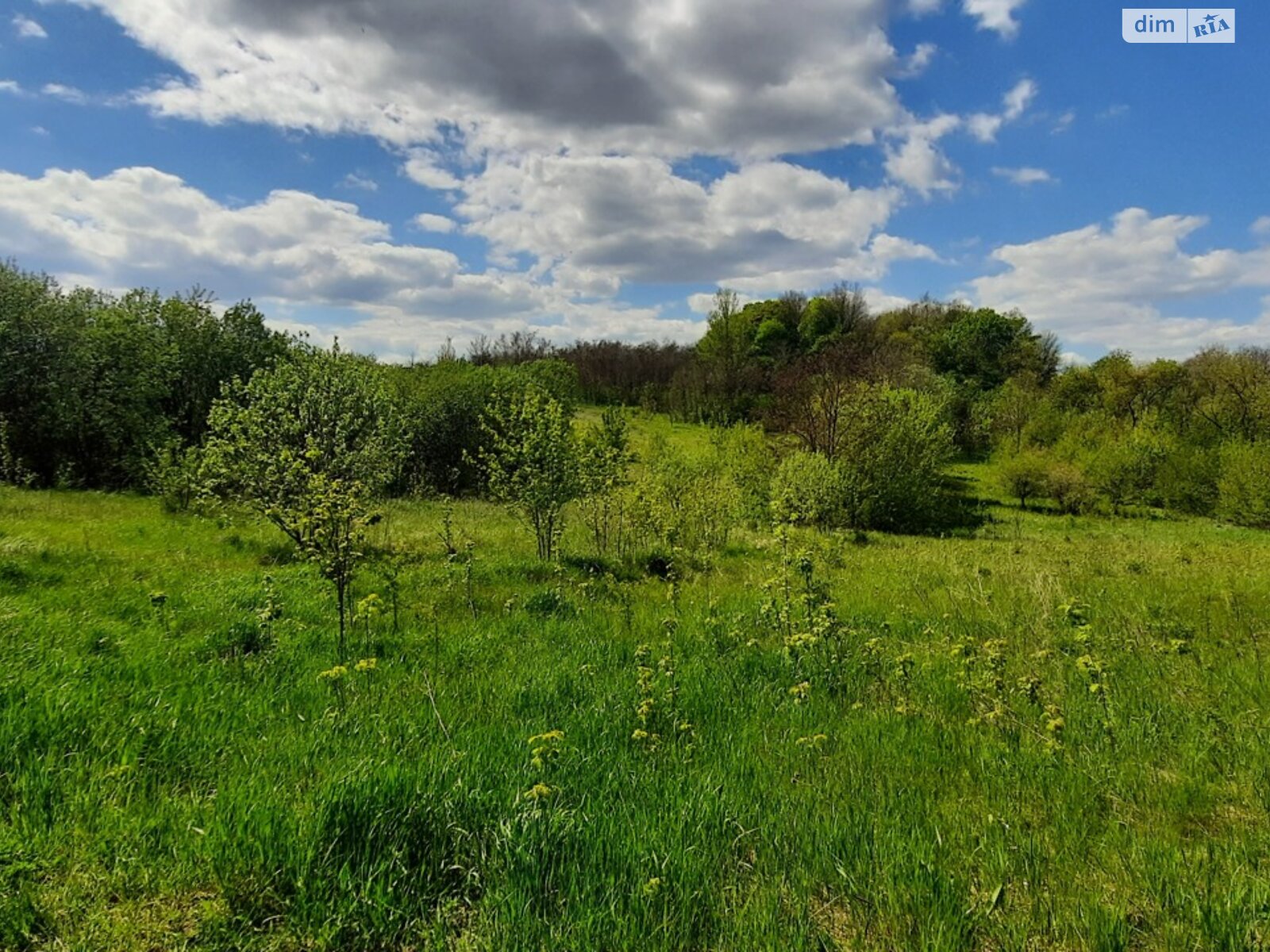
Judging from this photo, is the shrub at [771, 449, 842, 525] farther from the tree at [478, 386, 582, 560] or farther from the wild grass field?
the wild grass field

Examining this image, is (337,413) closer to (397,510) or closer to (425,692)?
(397,510)

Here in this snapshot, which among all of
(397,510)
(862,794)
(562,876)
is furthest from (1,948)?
(397,510)

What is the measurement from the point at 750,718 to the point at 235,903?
352cm

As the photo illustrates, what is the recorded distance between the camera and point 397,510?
81.7ft

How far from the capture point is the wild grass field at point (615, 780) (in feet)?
8.27

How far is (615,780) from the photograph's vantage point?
12.1 feet

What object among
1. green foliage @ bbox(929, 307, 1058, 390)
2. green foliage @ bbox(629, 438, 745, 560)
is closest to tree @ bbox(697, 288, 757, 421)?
green foliage @ bbox(929, 307, 1058, 390)

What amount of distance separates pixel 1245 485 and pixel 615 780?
44.1 metres

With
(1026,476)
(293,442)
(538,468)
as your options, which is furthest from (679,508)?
(1026,476)

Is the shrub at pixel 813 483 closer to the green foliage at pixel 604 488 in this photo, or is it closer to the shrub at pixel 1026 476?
the green foliage at pixel 604 488

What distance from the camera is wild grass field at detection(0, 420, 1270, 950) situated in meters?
2.52

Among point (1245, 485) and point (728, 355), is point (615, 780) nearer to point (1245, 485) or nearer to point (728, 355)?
point (1245, 485)

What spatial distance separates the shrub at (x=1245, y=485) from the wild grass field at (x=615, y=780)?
34430 millimetres

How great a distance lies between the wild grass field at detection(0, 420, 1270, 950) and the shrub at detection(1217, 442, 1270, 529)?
34430mm
